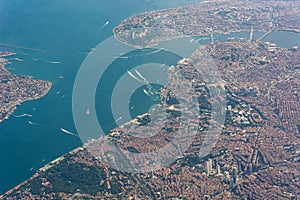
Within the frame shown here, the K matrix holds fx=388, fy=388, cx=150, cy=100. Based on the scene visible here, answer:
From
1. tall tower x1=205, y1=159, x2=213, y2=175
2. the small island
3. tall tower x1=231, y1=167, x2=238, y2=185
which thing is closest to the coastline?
the small island

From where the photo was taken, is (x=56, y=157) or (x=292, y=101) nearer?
(x=56, y=157)

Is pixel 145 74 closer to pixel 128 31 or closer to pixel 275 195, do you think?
pixel 128 31

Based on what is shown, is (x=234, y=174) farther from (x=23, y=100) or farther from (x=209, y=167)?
(x=23, y=100)

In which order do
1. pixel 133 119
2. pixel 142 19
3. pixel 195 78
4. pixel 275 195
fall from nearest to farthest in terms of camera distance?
1. pixel 275 195
2. pixel 133 119
3. pixel 195 78
4. pixel 142 19

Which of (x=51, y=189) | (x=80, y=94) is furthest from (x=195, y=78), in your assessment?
(x=51, y=189)

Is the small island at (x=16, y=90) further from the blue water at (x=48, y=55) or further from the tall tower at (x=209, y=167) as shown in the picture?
the tall tower at (x=209, y=167)

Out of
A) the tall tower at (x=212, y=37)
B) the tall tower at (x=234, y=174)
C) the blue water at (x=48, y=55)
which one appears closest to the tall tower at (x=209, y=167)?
the tall tower at (x=234, y=174)

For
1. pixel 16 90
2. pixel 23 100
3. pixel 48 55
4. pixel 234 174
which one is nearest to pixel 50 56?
pixel 48 55
